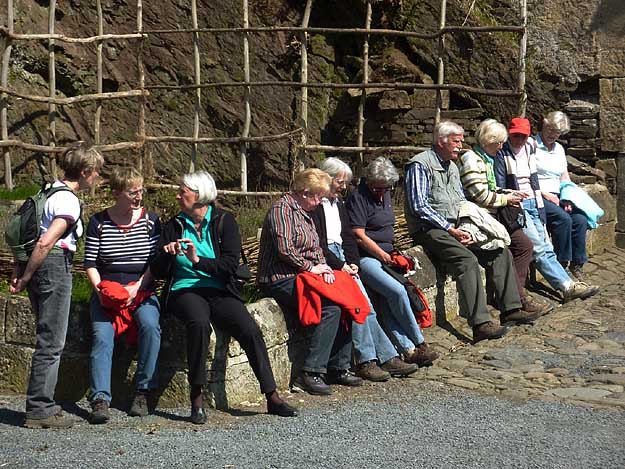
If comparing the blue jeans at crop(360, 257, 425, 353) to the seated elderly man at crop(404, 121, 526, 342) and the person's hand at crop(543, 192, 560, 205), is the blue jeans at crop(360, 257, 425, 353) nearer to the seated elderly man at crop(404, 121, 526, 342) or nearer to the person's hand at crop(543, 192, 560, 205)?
the seated elderly man at crop(404, 121, 526, 342)

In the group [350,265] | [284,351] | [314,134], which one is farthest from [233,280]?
[314,134]

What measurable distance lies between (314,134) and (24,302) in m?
6.30

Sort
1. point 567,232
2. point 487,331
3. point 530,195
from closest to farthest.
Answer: point 487,331 < point 530,195 < point 567,232

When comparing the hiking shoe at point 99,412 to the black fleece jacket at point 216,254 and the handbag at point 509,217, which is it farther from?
the handbag at point 509,217

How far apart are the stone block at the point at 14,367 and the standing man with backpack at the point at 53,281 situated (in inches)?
26.9

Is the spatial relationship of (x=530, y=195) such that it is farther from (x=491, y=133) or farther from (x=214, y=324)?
(x=214, y=324)

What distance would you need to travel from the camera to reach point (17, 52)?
11680mm

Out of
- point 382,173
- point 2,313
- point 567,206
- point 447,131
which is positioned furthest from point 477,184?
point 2,313

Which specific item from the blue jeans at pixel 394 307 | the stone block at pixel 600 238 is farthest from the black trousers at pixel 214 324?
the stone block at pixel 600 238

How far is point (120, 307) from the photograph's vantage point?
600 centimetres

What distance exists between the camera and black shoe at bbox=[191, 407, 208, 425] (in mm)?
5754

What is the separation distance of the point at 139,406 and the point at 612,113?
726cm

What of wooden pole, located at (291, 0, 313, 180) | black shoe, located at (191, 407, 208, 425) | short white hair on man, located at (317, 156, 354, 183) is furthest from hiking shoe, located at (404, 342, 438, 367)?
wooden pole, located at (291, 0, 313, 180)

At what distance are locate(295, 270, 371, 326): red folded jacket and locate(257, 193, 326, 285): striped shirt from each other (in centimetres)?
11
